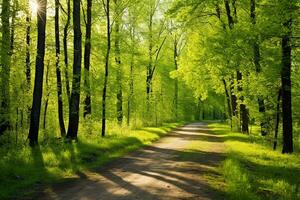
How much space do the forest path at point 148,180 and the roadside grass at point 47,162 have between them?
0.67m

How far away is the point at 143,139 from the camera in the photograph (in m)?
27.1

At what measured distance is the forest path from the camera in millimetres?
10625

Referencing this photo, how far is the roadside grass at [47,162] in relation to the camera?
11789 mm

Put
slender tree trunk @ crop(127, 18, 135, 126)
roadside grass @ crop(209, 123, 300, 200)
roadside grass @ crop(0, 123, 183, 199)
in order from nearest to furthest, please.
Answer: roadside grass @ crop(209, 123, 300, 200) < roadside grass @ crop(0, 123, 183, 199) < slender tree trunk @ crop(127, 18, 135, 126)

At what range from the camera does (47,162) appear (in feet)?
49.2

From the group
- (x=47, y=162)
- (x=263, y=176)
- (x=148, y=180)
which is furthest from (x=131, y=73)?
(x=148, y=180)

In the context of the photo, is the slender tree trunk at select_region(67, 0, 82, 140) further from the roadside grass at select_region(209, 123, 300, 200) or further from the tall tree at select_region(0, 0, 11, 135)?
the roadside grass at select_region(209, 123, 300, 200)

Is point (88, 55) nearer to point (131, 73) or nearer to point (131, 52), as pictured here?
point (131, 52)

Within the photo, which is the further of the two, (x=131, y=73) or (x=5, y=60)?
(x=131, y=73)

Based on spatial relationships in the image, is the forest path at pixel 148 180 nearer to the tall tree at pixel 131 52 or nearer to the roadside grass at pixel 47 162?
the roadside grass at pixel 47 162

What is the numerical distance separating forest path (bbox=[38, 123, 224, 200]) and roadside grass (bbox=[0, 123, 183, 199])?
669mm

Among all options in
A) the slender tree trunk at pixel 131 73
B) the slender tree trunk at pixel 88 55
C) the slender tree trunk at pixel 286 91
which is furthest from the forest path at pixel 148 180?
the slender tree trunk at pixel 131 73

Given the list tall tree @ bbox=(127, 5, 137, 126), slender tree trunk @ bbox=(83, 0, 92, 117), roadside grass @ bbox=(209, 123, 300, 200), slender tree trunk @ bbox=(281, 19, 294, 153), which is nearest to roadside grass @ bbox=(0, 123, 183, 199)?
slender tree trunk @ bbox=(83, 0, 92, 117)

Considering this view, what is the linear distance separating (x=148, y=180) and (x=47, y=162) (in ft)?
15.0
